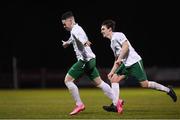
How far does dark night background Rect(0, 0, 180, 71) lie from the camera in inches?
1907

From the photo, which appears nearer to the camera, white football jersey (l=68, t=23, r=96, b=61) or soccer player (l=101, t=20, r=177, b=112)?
white football jersey (l=68, t=23, r=96, b=61)

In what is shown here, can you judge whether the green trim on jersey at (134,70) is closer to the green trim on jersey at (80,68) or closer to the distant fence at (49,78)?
the green trim on jersey at (80,68)

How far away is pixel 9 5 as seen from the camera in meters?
49.0

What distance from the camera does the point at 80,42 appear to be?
45.6ft

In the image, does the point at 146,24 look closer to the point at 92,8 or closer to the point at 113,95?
the point at 92,8

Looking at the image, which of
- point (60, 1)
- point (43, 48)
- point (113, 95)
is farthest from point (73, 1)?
point (113, 95)

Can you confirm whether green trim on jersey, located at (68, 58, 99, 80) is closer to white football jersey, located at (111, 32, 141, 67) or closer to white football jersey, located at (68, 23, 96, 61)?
white football jersey, located at (68, 23, 96, 61)

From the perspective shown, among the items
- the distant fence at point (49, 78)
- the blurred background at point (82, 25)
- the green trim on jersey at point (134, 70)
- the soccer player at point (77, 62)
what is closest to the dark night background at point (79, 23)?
the blurred background at point (82, 25)

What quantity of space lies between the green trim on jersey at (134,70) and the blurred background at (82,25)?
3231 centimetres

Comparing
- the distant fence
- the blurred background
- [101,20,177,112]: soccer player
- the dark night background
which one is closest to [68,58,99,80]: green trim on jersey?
[101,20,177,112]: soccer player

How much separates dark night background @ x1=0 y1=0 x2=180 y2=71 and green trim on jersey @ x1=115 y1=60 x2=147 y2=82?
33.2 m

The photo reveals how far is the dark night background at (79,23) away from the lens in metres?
48.4

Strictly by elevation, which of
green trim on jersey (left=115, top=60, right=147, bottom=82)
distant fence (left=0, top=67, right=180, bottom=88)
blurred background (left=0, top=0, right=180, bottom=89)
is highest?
blurred background (left=0, top=0, right=180, bottom=89)

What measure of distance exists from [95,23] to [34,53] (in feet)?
17.8
